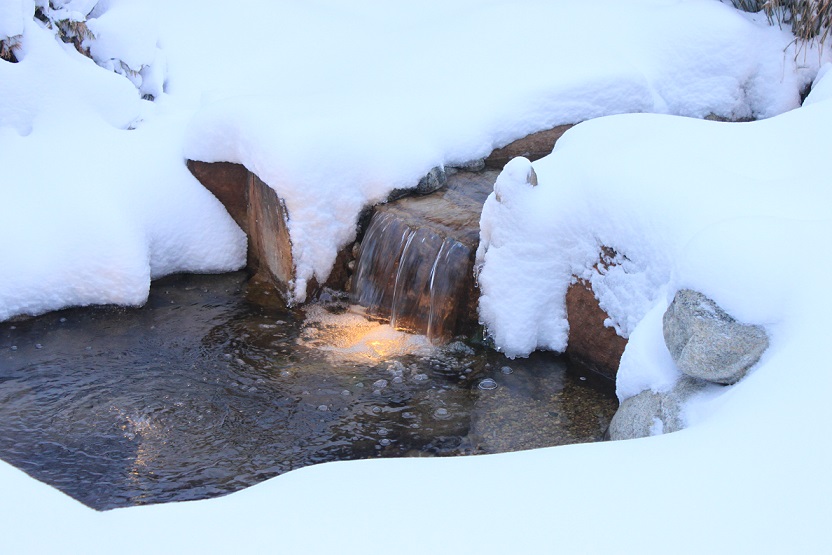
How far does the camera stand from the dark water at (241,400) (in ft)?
12.3

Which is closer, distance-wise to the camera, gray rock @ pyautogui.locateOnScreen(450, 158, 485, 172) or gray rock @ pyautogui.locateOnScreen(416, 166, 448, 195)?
gray rock @ pyautogui.locateOnScreen(416, 166, 448, 195)

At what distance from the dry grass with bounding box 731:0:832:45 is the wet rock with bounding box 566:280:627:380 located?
11.8 feet

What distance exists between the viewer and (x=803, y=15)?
245 inches

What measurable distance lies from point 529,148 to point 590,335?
204cm

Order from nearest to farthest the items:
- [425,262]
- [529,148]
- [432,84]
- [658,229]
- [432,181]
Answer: [658,229] → [425,262] → [432,181] → [529,148] → [432,84]

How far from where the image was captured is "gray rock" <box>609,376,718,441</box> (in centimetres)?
285

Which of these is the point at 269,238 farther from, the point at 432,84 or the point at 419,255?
the point at 432,84

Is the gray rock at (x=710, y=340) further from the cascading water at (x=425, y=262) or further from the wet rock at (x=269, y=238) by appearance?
the wet rock at (x=269, y=238)

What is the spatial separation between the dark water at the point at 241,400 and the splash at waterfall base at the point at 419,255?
186mm

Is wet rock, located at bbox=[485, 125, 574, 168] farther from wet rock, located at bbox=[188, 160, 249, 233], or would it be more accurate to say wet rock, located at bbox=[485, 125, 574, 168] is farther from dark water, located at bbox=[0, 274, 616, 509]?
wet rock, located at bbox=[188, 160, 249, 233]

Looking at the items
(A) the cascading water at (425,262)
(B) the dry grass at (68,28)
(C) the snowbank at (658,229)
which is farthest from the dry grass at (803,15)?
(B) the dry grass at (68,28)

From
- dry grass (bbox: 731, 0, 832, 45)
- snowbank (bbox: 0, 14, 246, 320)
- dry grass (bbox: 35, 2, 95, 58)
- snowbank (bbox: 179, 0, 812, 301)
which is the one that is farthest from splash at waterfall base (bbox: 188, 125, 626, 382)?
dry grass (bbox: 731, 0, 832, 45)

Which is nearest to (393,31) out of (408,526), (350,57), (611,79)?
(350,57)

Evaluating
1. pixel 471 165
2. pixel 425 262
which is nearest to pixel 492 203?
pixel 425 262
